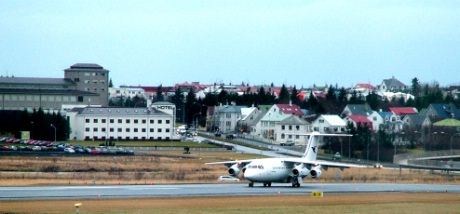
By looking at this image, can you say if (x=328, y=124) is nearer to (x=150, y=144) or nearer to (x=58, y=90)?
(x=150, y=144)

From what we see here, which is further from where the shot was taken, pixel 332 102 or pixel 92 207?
pixel 332 102

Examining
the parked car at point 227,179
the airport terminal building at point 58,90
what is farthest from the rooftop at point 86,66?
the parked car at point 227,179

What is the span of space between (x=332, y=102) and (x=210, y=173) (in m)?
114

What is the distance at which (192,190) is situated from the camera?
64.9m

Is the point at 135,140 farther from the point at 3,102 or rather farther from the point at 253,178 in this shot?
the point at 253,178

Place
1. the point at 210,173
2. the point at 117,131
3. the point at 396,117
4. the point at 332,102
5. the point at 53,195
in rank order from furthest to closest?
the point at 332,102 < the point at 396,117 < the point at 117,131 < the point at 210,173 < the point at 53,195

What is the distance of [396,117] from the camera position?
577ft

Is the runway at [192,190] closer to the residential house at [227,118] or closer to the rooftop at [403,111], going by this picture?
the rooftop at [403,111]

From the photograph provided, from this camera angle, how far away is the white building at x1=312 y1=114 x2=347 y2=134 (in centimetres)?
15725

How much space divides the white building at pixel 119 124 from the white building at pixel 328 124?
23.0 m

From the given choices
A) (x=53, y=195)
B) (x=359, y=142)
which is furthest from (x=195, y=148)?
(x=53, y=195)

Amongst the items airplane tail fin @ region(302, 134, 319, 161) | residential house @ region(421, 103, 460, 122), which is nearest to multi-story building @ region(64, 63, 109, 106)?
residential house @ region(421, 103, 460, 122)

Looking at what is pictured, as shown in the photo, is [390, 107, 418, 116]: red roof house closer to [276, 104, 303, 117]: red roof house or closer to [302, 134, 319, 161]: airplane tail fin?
[276, 104, 303, 117]: red roof house

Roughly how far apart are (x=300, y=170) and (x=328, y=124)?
86803 millimetres
